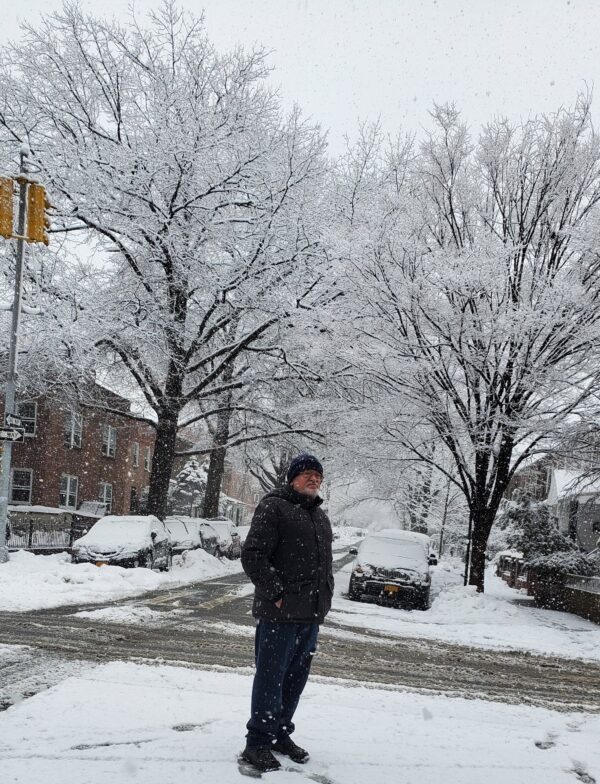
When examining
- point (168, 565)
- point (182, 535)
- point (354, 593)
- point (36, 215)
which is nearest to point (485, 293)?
point (354, 593)

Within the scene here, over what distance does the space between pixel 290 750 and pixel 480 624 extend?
1000 cm

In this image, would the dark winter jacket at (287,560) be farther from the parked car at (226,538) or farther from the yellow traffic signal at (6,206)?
the parked car at (226,538)

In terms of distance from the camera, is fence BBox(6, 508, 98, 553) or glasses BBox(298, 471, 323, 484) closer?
glasses BBox(298, 471, 323, 484)

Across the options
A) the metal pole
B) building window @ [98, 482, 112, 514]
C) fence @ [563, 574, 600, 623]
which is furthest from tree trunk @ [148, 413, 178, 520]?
building window @ [98, 482, 112, 514]

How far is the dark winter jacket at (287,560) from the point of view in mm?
3830

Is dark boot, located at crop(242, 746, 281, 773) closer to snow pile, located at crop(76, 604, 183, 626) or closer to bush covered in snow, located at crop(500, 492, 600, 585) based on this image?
snow pile, located at crop(76, 604, 183, 626)

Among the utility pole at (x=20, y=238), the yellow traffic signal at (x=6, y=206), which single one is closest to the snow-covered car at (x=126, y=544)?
the utility pole at (x=20, y=238)

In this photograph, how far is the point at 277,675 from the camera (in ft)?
12.6

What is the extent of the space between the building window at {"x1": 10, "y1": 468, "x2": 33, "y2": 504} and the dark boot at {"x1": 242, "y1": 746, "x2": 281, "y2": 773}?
2937 centimetres

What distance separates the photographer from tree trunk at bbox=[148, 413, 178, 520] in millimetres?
19234

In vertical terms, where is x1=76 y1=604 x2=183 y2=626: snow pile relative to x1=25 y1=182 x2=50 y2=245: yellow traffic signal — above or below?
below

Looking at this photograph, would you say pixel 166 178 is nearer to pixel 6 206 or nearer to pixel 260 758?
pixel 6 206

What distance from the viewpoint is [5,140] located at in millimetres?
17047

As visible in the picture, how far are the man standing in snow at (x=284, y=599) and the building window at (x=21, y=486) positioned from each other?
29.3 m
